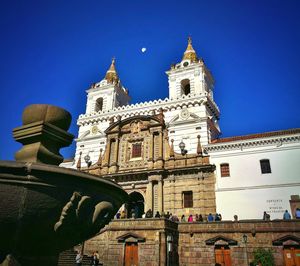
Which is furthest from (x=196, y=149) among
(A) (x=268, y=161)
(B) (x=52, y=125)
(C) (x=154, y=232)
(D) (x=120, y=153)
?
(B) (x=52, y=125)

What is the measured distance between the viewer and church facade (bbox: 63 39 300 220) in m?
22.5

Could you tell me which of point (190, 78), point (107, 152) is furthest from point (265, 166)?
point (107, 152)

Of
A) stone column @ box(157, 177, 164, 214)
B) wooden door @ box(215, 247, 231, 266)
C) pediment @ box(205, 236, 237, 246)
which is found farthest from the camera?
stone column @ box(157, 177, 164, 214)

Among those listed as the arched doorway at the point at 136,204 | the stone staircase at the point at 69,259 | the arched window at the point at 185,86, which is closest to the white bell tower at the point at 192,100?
the arched window at the point at 185,86

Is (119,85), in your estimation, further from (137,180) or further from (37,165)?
(37,165)

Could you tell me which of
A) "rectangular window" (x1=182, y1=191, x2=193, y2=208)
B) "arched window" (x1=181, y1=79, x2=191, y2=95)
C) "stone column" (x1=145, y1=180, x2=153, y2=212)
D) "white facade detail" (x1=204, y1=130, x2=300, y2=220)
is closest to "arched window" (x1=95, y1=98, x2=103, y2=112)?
"arched window" (x1=181, y1=79, x2=191, y2=95)

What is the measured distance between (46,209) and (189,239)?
17.5 metres

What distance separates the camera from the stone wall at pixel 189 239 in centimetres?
1788

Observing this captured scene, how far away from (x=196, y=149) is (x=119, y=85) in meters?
17.0

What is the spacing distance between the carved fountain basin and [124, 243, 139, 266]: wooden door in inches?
591

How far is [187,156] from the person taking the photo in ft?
86.6

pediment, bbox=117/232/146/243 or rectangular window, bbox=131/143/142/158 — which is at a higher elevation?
rectangular window, bbox=131/143/142/158

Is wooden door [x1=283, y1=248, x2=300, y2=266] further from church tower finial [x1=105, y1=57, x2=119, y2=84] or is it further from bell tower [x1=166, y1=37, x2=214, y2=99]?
church tower finial [x1=105, y1=57, x2=119, y2=84]

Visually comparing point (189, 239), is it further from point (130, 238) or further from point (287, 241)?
point (287, 241)
